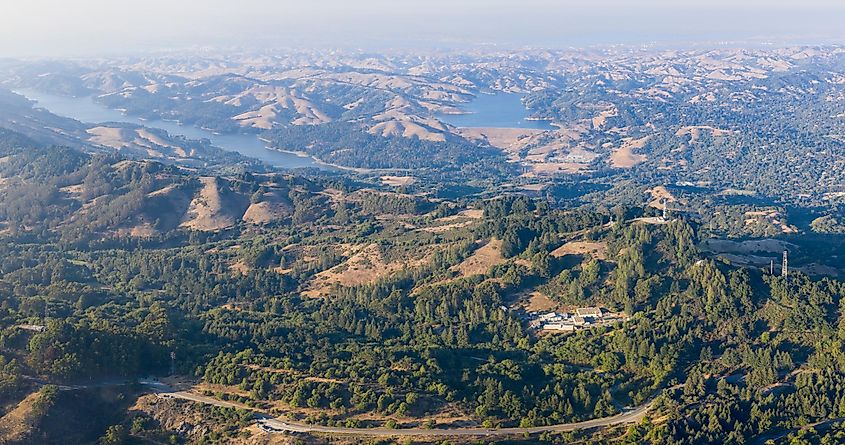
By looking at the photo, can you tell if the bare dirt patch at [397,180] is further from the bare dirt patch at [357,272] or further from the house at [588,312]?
the house at [588,312]

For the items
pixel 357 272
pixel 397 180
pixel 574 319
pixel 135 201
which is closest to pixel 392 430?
pixel 574 319

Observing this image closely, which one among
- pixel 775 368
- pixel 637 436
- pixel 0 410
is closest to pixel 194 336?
pixel 0 410

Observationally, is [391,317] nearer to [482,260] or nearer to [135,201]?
[482,260]

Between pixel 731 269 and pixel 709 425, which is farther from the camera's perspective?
pixel 731 269

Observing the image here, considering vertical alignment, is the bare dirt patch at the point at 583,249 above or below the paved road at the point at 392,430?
above

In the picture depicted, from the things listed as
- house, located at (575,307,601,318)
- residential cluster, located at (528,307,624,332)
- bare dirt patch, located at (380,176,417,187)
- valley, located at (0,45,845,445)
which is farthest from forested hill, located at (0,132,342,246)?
house, located at (575,307,601,318)

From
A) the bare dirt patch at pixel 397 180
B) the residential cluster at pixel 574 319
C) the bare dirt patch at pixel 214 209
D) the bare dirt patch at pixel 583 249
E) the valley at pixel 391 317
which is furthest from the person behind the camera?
the bare dirt patch at pixel 397 180

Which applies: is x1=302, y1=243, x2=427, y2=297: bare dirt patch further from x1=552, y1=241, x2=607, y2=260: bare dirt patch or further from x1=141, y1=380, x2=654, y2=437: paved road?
x1=141, y1=380, x2=654, y2=437: paved road

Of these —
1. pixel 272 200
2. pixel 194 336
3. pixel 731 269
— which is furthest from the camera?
pixel 272 200

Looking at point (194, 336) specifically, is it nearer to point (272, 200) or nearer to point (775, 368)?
point (775, 368)

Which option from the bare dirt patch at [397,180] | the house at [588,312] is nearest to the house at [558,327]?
the house at [588,312]

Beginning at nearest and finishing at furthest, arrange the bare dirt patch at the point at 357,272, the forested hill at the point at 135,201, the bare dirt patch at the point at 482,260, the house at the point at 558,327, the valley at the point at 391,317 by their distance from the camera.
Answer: the valley at the point at 391,317 < the house at the point at 558,327 < the bare dirt patch at the point at 482,260 < the bare dirt patch at the point at 357,272 < the forested hill at the point at 135,201
